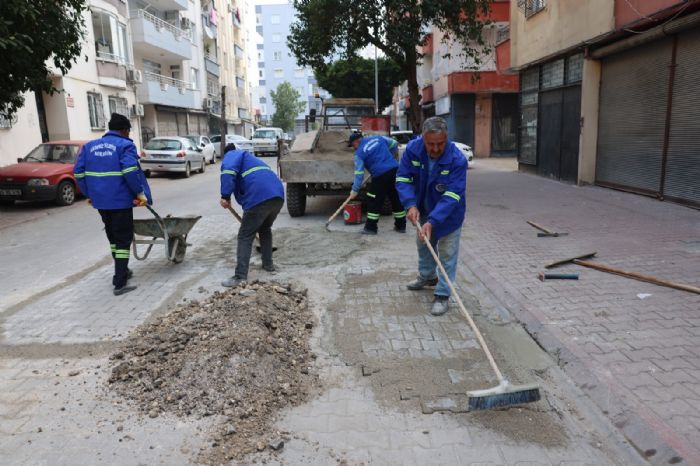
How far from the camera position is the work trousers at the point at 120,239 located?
18.2ft

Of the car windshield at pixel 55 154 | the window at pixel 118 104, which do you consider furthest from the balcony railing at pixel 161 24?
the car windshield at pixel 55 154

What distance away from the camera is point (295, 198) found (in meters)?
9.71

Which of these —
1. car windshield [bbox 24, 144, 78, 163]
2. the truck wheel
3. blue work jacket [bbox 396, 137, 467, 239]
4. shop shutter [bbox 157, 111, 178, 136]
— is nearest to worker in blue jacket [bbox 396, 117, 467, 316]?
blue work jacket [bbox 396, 137, 467, 239]

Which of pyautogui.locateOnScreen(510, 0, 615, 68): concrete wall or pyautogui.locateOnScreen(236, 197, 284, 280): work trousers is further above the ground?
pyautogui.locateOnScreen(510, 0, 615, 68): concrete wall

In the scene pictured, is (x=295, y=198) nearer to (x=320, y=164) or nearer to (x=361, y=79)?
(x=320, y=164)

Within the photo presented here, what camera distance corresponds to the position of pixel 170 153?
19.2 metres

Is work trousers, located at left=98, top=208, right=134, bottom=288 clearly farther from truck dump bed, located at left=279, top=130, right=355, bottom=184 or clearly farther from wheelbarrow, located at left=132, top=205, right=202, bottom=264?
truck dump bed, located at left=279, top=130, right=355, bottom=184

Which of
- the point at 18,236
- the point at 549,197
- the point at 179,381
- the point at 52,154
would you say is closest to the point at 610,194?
the point at 549,197

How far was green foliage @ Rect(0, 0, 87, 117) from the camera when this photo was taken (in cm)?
880

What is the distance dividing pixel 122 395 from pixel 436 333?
2364 millimetres

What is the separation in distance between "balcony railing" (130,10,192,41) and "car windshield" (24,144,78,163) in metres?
15.6

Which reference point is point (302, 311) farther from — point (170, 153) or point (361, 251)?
point (170, 153)

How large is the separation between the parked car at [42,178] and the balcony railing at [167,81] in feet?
49.7

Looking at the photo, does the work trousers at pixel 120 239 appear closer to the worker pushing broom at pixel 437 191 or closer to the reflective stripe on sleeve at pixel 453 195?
the worker pushing broom at pixel 437 191
